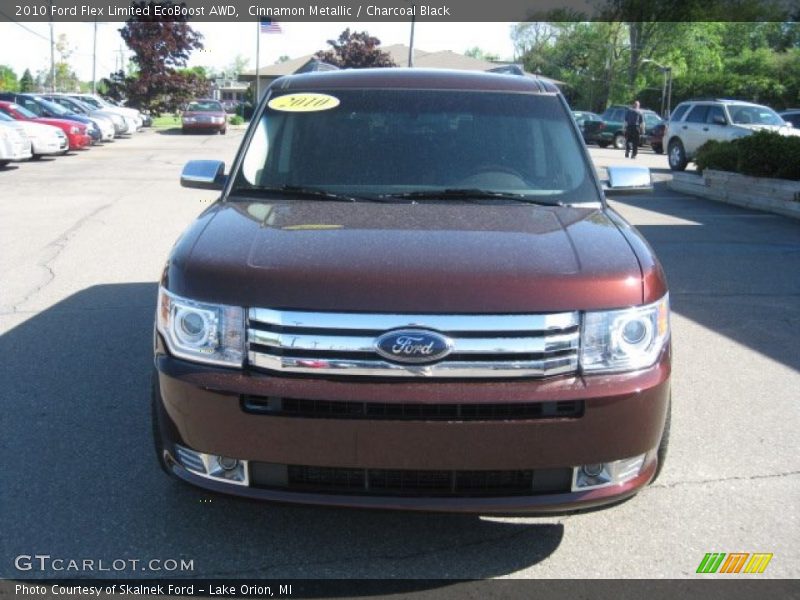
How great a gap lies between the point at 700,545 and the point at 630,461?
0.69 metres

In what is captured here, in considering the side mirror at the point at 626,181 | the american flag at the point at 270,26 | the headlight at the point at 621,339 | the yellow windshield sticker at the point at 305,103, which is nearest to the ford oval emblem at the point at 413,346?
the headlight at the point at 621,339

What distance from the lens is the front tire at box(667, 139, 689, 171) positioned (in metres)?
23.4

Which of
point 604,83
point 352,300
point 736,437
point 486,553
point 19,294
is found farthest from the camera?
point 604,83

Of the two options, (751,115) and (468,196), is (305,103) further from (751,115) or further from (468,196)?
(751,115)

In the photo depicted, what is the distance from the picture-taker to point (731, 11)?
71688mm

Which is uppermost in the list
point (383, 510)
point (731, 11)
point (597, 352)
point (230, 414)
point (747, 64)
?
point (731, 11)

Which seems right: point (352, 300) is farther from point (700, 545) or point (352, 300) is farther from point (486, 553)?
point (700, 545)

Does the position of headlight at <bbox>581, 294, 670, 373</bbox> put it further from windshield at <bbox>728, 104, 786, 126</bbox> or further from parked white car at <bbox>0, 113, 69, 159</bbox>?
parked white car at <bbox>0, 113, 69, 159</bbox>

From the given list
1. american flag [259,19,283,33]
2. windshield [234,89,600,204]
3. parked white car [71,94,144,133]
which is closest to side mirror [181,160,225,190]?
windshield [234,89,600,204]

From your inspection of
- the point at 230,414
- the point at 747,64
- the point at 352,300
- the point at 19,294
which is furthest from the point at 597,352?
the point at 747,64

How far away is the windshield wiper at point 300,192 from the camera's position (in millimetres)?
4134

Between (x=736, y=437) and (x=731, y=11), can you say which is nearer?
(x=736, y=437)

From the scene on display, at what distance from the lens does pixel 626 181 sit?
16.5ft
